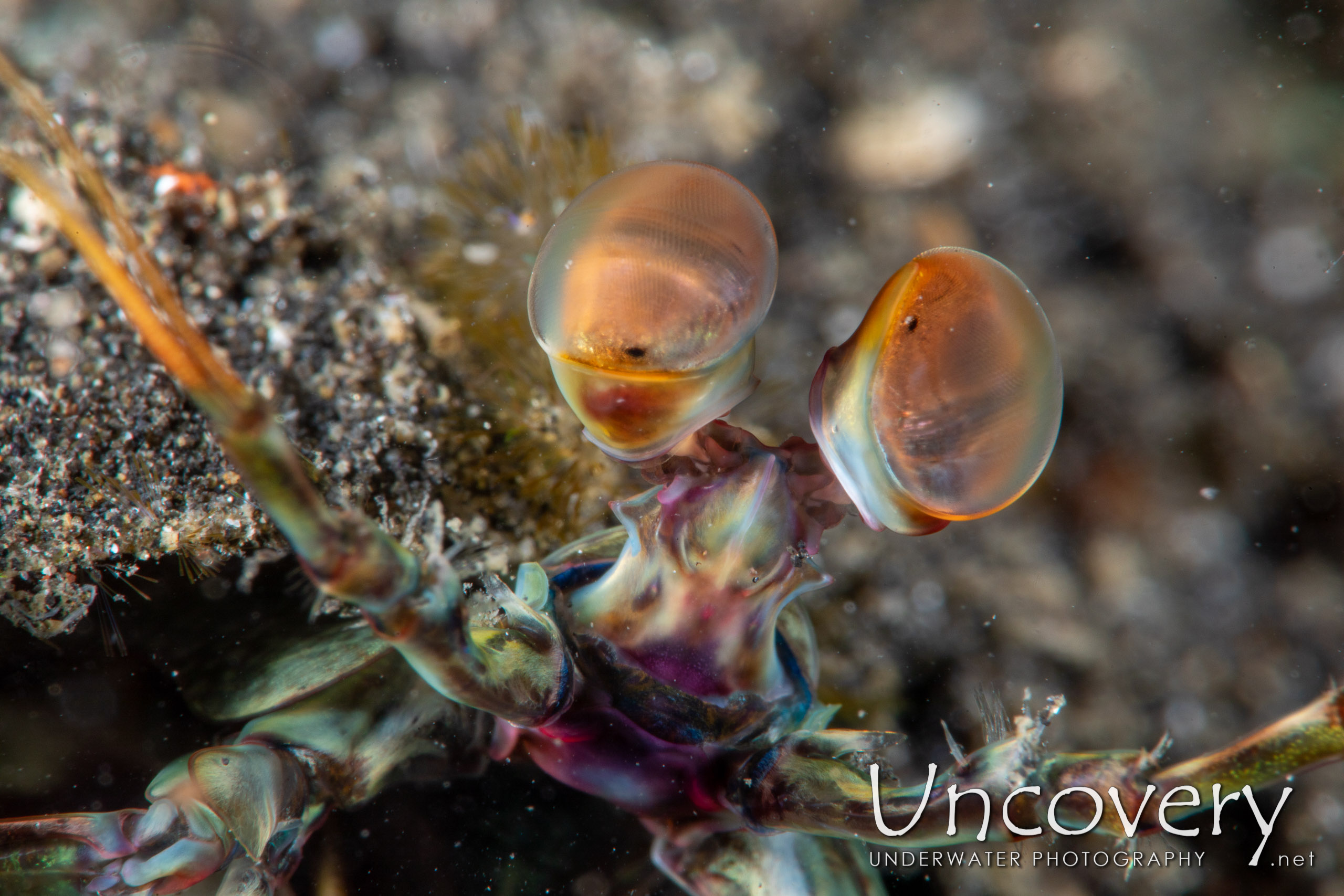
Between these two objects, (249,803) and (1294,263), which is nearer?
(249,803)

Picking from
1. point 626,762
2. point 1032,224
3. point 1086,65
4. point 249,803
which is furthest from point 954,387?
point 1086,65

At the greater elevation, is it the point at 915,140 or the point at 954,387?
the point at 954,387

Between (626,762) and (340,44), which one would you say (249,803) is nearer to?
(626,762)

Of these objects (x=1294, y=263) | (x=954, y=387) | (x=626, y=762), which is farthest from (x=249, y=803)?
(x=1294, y=263)

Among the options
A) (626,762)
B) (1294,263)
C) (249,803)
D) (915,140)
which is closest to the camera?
(249,803)

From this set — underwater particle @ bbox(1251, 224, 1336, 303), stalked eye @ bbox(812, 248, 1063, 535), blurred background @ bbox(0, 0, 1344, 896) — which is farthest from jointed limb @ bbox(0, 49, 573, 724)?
underwater particle @ bbox(1251, 224, 1336, 303)

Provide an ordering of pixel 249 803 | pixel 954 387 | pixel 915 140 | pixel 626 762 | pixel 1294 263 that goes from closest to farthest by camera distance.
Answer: pixel 954 387
pixel 249 803
pixel 626 762
pixel 1294 263
pixel 915 140

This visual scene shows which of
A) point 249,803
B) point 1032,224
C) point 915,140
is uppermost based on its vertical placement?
point 249,803

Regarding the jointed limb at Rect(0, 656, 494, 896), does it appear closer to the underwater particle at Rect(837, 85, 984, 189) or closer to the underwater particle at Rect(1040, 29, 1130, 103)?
the underwater particle at Rect(837, 85, 984, 189)
